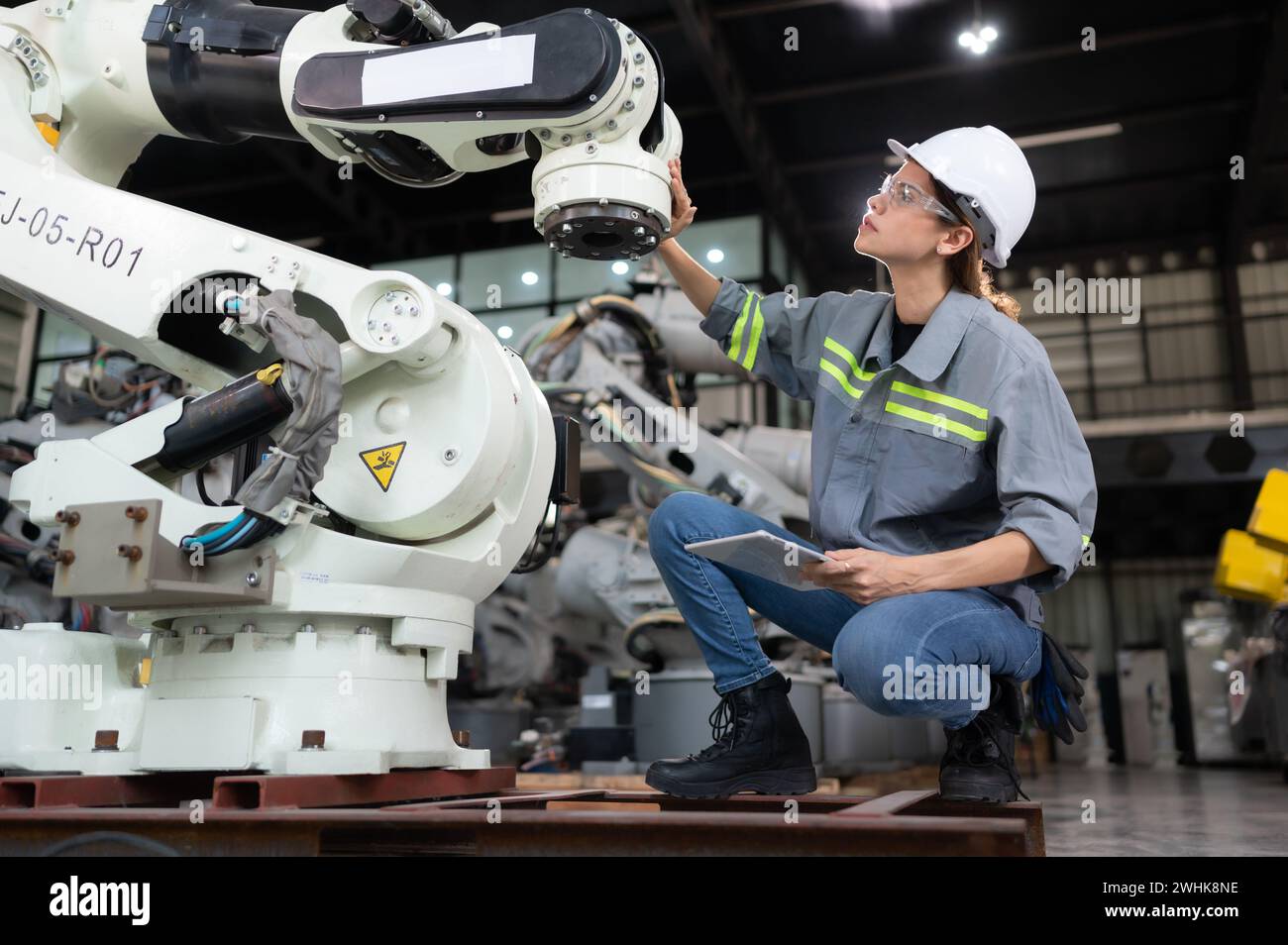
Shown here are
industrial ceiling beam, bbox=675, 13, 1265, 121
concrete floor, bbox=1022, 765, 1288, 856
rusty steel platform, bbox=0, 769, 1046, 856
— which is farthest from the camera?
industrial ceiling beam, bbox=675, 13, 1265, 121

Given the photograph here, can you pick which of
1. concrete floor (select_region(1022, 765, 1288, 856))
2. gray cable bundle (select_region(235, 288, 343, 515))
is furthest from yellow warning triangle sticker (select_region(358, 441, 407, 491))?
concrete floor (select_region(1022, 765, 1288, 856))

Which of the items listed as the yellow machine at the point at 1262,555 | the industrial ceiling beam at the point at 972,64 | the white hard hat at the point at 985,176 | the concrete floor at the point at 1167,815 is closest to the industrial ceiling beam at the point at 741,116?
the industrial ceiling beam at the point at 972,64

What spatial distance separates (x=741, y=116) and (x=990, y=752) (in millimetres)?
8426

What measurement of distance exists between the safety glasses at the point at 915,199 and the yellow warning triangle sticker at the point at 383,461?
3.28ft

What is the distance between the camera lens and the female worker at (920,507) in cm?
Answer: 159

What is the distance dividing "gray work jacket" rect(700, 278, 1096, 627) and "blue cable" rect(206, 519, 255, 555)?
97cm

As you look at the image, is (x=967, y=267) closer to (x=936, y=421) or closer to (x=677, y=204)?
(x=936, y=421)

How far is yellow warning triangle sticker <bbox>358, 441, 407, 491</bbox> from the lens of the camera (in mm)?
1965

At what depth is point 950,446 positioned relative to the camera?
5.71ft

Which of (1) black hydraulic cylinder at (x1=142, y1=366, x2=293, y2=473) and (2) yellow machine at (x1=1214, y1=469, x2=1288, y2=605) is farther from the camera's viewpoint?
(2) yellow machine at (x1=1214, y1=469, x2=1288, y2=605)

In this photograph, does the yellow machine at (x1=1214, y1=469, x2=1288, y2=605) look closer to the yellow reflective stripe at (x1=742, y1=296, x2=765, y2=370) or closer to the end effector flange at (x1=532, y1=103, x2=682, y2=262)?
the yellow reflective stripe at (x1=742, y1=296, x2=765, y2=370)

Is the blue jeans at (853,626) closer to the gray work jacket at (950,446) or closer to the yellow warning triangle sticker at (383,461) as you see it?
the gray work jacket at (950,446)

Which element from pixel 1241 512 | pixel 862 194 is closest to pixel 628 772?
pixel 862 194
